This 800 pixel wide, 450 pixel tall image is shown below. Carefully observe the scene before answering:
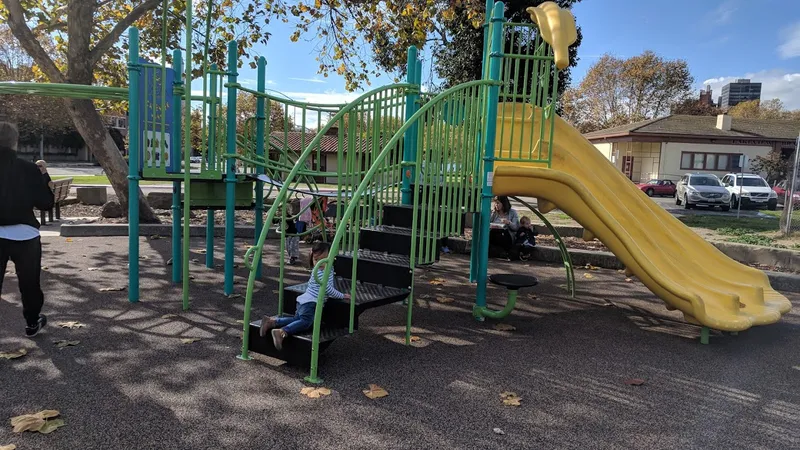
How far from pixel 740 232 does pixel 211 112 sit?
12083mm

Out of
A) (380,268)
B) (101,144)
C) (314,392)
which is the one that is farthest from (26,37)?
(314,392)

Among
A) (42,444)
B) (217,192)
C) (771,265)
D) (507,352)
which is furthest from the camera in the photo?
(771,265)

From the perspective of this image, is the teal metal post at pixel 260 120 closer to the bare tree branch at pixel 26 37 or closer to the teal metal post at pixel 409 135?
the teal metal post at pixel 409 135

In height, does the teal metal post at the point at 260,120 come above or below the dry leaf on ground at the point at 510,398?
above

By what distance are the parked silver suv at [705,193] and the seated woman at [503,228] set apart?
16.9 metres

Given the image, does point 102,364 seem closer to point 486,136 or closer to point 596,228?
point 486,136

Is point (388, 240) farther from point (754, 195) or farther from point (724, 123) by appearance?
point (724, 123)

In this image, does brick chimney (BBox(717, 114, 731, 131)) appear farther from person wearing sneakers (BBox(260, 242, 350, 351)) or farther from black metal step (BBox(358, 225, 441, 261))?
person wearing sneakers (BBox(260, 242, 350, 351))

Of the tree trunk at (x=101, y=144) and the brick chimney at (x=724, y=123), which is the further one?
the brick chimney at (x=724, y=123)

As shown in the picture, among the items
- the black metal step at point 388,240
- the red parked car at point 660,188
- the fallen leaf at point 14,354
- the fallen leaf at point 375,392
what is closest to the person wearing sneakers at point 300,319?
the fallen leaf at point 375,392

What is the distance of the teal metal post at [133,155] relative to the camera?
5660 millimetres

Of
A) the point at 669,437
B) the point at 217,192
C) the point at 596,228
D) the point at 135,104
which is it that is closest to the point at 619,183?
the point at 596,228

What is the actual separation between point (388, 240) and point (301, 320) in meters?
1.28

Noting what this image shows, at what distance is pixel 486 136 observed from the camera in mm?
5570
